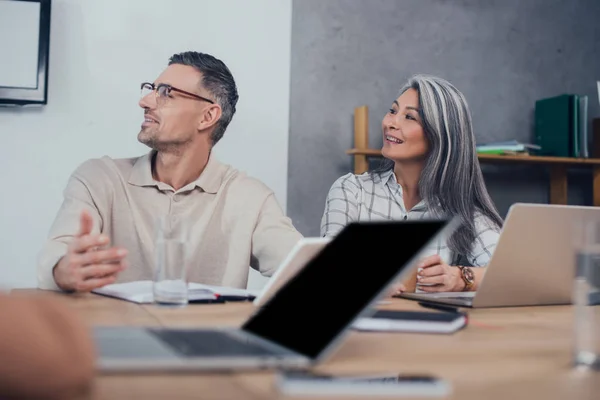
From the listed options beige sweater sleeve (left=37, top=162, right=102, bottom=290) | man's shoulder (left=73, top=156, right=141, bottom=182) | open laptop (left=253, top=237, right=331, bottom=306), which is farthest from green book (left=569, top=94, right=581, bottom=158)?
open laptop (left=253, top=237, right=331, bottom=306)

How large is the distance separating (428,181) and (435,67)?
3.45ft

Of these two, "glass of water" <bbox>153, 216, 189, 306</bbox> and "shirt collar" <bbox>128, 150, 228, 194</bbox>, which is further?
"shirt collar" <bbox>128, 150, 228, 194</bbox>

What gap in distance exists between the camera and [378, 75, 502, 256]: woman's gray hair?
2.57 metres

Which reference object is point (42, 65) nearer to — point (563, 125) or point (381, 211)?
point (381, 211)

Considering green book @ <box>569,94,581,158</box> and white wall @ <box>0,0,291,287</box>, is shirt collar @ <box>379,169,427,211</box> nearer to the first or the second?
white wall @ <box>0,0,291,287</box>

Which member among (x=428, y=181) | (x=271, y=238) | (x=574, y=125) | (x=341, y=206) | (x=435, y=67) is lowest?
(x=271, y=238)

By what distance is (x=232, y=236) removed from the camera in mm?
2068

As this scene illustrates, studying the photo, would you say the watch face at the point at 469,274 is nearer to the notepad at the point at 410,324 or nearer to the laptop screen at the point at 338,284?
the notepad at the point at 410,324

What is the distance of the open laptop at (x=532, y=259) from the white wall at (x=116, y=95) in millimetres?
1821

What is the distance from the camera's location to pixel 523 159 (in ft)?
10.6

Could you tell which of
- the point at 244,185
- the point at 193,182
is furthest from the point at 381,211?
the point at 193,182

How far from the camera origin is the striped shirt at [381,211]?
→ 94.6 inches

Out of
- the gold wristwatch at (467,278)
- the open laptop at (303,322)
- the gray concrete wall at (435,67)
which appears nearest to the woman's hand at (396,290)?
the gold wristwatch at (467,278)

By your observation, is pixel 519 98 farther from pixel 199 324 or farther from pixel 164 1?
pixel 199 324
